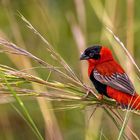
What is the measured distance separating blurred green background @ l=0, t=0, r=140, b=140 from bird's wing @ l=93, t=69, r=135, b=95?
0.82 feet

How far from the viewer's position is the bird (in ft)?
9.94

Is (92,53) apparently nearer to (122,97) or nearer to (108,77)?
(108,77)

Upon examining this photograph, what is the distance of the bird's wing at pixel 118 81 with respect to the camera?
3.04m

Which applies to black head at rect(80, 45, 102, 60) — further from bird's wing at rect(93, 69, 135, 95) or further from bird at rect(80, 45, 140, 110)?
bird's wing at rect(93, 69, 135, 95)

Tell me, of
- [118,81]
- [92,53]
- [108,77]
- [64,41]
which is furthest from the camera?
[64,41]

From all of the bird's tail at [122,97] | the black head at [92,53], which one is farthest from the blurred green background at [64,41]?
the bird's tail at [122,97]

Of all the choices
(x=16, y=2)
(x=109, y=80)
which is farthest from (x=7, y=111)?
(x=109, y=80)

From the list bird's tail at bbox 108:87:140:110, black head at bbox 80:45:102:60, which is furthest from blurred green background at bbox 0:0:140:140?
bird's tail at bbox 108:87:140:110

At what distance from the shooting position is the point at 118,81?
3139mm

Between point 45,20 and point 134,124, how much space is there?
962 mm

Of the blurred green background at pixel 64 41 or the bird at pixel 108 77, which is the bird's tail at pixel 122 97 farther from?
the blurred green background at pixel 64 41

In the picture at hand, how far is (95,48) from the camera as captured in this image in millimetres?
3490

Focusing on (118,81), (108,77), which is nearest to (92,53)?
(108,77)

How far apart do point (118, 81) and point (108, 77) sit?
0.43 ft
